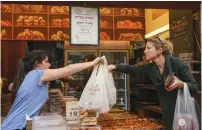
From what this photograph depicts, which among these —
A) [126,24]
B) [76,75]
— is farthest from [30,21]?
[126,24]

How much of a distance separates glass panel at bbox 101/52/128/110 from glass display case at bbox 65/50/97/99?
19.2 inches

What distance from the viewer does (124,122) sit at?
117 inches

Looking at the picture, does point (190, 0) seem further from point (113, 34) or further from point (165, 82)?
point (113, 34)

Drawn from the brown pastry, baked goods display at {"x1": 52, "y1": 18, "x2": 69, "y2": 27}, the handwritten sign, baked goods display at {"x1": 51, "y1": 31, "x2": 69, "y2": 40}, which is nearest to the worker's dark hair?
baked goods display at {"x1": 51, "y1": 31, "x2": 69, "y2": 40}

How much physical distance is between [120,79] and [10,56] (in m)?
2.51

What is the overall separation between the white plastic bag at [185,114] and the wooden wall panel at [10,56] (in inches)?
167

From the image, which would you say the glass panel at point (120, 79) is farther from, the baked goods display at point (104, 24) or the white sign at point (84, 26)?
the white sign at point (84, 26)

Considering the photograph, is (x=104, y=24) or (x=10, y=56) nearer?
(x=10, y=56)

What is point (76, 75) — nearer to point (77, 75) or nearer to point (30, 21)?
point (77, 75)

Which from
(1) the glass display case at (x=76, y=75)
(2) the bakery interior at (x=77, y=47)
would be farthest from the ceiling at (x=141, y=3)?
(1) the glass display case at (x=76, y=75)

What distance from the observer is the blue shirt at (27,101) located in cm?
224

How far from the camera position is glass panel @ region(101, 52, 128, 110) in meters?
6.33

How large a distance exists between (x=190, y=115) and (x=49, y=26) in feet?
15.2

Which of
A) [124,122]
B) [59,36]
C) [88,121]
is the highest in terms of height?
[59,36]
